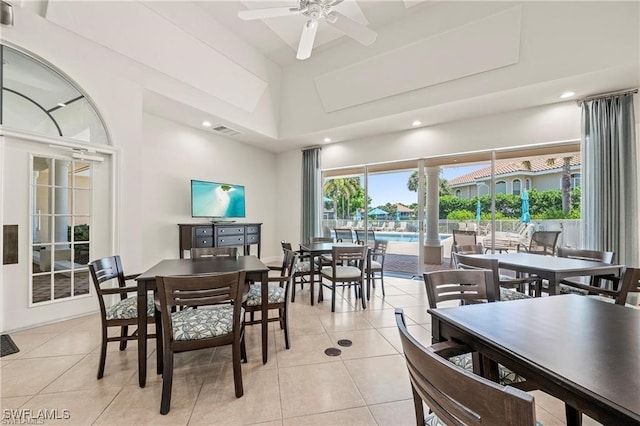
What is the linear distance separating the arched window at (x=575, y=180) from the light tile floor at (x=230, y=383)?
3433mm

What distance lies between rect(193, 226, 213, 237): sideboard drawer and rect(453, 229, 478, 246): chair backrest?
179 inches

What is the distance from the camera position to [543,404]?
174cm

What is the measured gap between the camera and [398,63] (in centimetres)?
405

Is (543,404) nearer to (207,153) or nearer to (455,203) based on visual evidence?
(455,203)

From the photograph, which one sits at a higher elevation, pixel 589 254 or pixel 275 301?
pixel 589 254

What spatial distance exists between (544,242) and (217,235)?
5.49 meters

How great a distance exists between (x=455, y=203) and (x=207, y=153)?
500 centimetres

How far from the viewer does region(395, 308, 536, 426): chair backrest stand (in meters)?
0.52

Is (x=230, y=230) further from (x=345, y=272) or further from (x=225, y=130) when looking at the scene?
(x=345, y=272)

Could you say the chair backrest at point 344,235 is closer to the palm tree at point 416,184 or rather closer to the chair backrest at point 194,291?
the palm tree at point 416,184

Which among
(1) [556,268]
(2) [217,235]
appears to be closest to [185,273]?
(1) [556,268]

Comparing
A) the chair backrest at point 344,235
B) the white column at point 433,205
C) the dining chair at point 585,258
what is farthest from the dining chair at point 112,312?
the white column at point 433,205

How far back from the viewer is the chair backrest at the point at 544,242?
4066 mm

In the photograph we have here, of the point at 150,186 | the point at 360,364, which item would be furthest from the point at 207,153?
the point at 360,364
